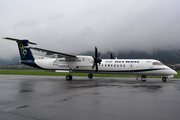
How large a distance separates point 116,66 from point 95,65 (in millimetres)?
3142

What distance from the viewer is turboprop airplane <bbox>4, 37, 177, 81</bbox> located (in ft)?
67.4

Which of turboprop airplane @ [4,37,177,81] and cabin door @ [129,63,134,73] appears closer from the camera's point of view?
turboprop airplane @ [4,37,177,81]

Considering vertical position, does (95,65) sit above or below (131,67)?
above

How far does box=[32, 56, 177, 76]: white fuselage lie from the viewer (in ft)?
67.4

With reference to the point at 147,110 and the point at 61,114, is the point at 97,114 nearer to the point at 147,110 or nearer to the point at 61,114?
the point at 61,114

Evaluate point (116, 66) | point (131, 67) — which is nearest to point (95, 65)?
point (116, 66)

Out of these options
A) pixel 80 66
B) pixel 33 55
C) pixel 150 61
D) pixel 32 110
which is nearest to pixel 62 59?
pixel 80 66

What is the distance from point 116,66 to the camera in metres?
21.7

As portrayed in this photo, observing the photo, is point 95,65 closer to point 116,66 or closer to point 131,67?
point 116,66

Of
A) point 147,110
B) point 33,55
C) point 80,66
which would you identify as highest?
point 33,55

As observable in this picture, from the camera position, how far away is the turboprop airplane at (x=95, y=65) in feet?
67.4

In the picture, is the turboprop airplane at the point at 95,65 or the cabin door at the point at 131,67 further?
the cabin door at the point at 131,67

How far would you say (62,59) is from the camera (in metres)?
22.3

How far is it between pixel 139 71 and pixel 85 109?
16.5 m
